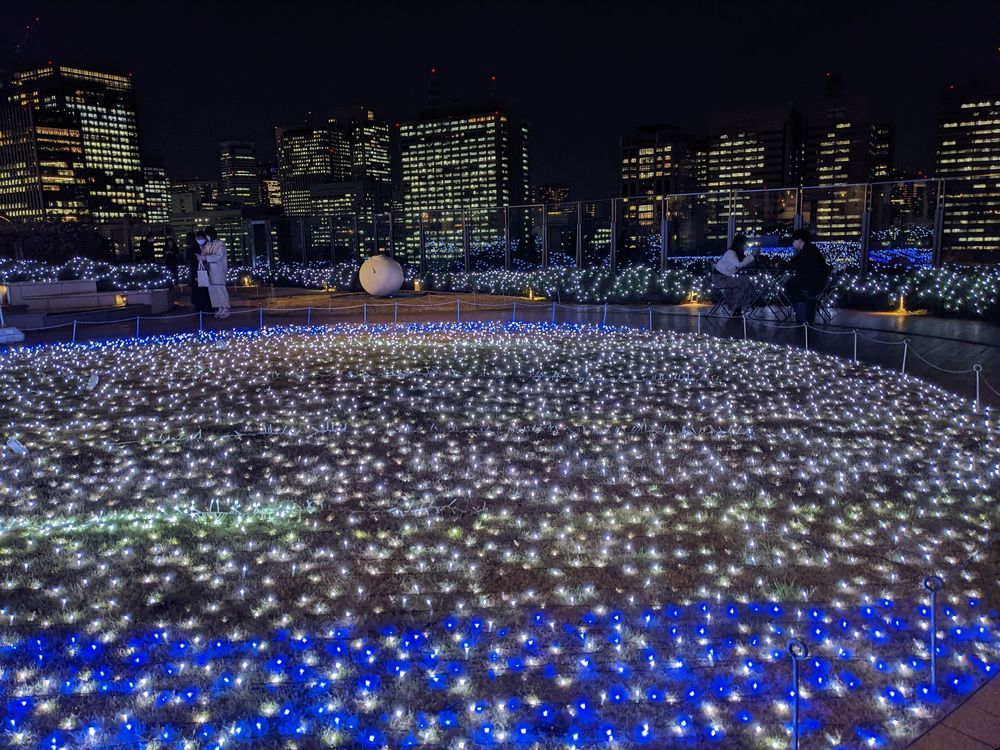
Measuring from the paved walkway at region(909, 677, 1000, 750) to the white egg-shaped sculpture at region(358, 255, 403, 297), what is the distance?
1473 cm

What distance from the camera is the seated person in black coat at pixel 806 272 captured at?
10.7m

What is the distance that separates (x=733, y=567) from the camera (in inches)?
143

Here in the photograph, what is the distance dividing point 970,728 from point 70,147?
99.2 meters

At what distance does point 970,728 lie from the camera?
2381mm

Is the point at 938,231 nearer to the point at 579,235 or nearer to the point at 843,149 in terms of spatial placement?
the point at 579,235

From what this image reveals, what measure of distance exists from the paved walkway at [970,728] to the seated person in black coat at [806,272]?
354 inches

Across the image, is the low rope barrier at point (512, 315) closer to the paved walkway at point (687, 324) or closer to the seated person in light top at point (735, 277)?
the paved walkway at point (687, 324)

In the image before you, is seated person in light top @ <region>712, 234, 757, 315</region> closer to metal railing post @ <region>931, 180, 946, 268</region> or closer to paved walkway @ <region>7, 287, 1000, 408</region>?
paved walkway @ <region>7, 287, 1000, 408</region>

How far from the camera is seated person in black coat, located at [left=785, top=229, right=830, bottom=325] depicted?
1073 cm

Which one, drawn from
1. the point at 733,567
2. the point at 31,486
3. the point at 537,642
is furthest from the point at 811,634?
the point at 31,486

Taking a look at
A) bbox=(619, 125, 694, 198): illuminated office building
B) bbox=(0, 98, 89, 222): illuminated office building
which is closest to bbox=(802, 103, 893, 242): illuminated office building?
bbox=(619, 125, 694, 198): illuminated office building

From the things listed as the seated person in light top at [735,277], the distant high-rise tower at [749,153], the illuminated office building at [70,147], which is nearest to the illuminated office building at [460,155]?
the distant high-rise tower at [749,153]

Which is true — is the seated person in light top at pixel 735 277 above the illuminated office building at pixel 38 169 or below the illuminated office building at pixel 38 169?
below

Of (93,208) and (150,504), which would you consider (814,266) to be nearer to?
(150,504)
